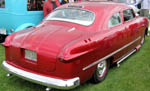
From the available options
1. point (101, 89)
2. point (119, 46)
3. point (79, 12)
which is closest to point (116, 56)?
point (119, 46)

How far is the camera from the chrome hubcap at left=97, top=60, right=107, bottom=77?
392 centimetres

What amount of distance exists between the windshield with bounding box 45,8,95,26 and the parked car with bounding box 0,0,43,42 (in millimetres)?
1697

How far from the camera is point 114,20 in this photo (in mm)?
4441

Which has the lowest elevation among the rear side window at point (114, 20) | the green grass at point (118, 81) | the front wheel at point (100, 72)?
the green grass at point (118, 81)

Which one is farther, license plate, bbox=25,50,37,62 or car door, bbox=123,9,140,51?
car door, bbox=123,9,140,51

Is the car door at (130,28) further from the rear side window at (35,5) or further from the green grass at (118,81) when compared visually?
the rear side window at (35,5)

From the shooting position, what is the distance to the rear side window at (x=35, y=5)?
6123 mm

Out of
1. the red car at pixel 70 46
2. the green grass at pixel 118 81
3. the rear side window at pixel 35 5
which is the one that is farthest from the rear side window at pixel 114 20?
the rear side window at pixel 35 5

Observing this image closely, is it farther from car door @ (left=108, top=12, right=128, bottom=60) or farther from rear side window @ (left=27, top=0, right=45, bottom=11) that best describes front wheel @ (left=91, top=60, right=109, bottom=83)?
rear side window @ (left=27, top=0, right=45, bottom=11)

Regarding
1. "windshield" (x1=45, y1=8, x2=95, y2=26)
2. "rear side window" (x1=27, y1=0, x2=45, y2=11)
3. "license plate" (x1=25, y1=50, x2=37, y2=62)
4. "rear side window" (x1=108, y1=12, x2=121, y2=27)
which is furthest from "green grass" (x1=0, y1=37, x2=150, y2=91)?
"rear side window" (x1=27, y1=0, x2=45, y2=11)

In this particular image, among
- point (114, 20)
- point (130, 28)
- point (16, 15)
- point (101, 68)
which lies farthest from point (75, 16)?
point (16, 15)

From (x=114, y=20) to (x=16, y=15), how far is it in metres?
2.92

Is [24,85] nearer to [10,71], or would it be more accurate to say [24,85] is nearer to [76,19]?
[10,71]

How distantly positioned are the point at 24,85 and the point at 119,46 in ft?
7.04
